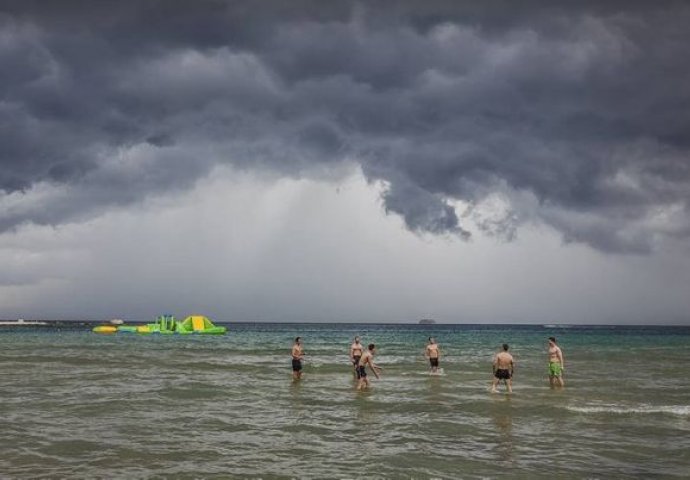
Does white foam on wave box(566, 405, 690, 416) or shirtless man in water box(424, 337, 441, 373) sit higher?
shirtless man in water box(424, 337, 441, 373)

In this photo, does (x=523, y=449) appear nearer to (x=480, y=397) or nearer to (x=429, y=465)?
(x=429, y=465)

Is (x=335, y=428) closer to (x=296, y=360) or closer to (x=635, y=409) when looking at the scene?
(x=635, y=409)

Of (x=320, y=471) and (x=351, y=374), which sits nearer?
(x=320, y=471)

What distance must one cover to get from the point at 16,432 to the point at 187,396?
7.79 metres

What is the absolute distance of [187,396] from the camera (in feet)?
73.0

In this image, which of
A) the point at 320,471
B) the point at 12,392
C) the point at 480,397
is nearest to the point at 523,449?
the point at 320,471

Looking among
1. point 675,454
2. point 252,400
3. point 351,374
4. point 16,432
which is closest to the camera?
point 675,454

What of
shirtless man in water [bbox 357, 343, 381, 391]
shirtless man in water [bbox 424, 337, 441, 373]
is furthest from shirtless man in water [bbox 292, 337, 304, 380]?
shirtless man in water [bbox 424, 337, 441, 373]

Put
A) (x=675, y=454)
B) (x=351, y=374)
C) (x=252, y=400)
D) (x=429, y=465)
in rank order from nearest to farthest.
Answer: (x=429, y=465)
(x=675, y=454)
(x=252, y=400)
(x=351, y=374)

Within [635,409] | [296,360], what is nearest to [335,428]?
[635,409]

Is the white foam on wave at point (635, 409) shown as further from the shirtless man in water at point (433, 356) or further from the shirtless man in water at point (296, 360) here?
the shirtless man in water at point (296, 360)

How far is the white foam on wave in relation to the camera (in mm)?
19359

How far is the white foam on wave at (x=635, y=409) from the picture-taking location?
762 inches

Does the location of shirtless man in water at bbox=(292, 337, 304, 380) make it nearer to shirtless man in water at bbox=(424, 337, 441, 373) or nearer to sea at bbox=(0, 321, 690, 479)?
sea at bbox=(0, 321, 690, 479)
